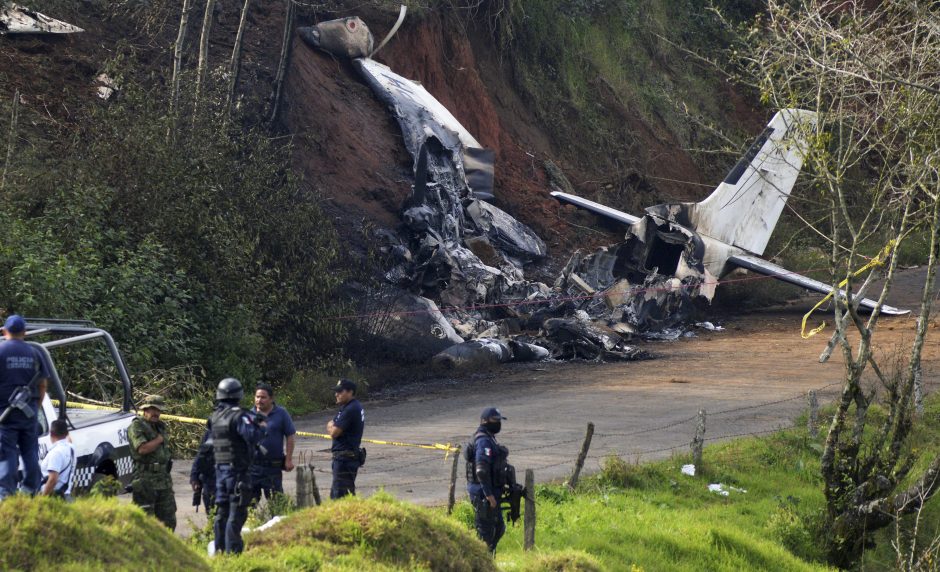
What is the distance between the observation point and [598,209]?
33.3 meters

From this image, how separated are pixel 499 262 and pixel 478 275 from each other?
275cm

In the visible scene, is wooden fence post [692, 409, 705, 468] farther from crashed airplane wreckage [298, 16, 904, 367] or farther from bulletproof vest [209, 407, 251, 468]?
crashed airplane wreckage [298, 16, 904, 367]

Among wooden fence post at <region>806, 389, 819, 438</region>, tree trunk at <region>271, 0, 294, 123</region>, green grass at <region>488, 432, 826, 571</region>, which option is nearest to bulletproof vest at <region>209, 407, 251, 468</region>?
green grass at <region>488, 432, 826, 571</region>

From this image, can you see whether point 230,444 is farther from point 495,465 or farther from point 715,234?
Result: point 715,234

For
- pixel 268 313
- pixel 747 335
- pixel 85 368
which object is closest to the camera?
pixel 85 368

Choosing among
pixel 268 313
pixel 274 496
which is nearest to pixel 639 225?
pixel 268 313

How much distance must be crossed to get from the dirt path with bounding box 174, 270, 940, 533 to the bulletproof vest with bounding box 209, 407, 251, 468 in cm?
239

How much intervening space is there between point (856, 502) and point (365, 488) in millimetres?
5913

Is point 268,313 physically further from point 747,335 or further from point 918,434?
point 747,335

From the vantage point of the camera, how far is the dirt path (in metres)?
14.1

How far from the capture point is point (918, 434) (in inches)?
703

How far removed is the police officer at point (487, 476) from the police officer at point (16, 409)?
3.48m

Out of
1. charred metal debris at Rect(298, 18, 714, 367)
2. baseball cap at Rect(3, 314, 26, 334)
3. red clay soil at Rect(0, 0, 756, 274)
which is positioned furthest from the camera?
red clay soil at Rect(0, 0, 756, 274)

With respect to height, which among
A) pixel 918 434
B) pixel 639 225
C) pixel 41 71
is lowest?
pixel 918 434
